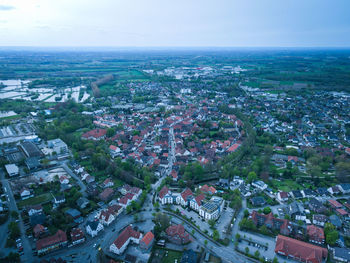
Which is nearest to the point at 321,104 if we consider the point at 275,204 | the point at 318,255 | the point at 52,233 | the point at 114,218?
the point at 275,204

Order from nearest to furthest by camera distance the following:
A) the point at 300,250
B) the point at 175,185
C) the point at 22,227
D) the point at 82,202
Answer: the point at 300,250
the point at 22,227
the point at 82,202
the point at 175,185

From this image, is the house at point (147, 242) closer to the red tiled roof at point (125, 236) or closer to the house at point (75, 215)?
the red tiled roof at point (125, 236)

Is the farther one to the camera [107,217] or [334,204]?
[334,204]

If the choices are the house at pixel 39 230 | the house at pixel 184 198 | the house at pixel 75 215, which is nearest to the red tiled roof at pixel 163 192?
the house at pixel 184 198

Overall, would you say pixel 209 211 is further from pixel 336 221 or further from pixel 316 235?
pixel 336 221

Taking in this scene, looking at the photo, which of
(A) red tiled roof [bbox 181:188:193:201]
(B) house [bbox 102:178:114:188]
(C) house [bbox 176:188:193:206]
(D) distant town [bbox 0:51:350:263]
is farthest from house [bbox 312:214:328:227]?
(B) house [bbox 102:178:114:188]

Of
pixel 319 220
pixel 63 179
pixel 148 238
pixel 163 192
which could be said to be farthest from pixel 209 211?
pixel 63 179
